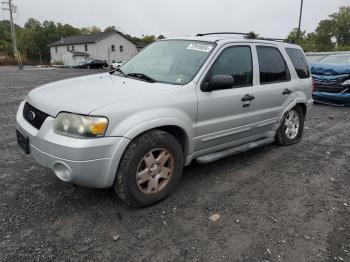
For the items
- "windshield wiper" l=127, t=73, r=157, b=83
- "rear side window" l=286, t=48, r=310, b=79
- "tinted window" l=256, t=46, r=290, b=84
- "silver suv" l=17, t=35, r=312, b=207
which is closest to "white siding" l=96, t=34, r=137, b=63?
"rear side window" l=286, t=48, r=310, b=79

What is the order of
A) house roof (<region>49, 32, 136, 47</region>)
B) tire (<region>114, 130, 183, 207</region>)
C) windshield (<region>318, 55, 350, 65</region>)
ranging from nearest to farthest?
tire (<region>114, 130, 183, 207</region>) → windshield (<region>318, 55, 350, 65</region>) → house roof (<region>49, 32, 136, 47</region>)

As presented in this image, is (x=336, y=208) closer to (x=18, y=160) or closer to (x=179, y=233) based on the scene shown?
(x=179, y=233)

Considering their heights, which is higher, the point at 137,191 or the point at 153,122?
the point at 153,122

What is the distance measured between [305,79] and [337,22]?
70897 millimetres

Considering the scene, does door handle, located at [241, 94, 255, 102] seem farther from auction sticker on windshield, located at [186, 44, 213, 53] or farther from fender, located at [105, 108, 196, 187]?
fender, located at [105, 108, 196, 187]

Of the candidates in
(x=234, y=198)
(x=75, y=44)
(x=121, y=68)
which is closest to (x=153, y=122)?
(x=234, y=198)

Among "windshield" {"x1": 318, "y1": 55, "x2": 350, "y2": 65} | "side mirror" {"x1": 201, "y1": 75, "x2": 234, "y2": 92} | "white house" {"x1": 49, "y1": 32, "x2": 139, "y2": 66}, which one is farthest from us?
"white house" {"x1": 49, "y1": 32, "x2": 139, "y2": 66}

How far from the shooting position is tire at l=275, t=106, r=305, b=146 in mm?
5428

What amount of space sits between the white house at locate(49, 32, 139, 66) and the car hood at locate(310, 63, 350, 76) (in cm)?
4856

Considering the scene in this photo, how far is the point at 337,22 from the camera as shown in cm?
6569

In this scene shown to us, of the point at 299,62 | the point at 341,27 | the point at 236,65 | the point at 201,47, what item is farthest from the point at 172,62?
the point at 341,27

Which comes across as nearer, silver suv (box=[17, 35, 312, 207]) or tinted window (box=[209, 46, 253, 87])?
silver suv (box=[17, 35, 312, 207])

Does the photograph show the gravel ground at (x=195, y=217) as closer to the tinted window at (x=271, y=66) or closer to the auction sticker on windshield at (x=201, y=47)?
the tinted window at (x=271, y=66)

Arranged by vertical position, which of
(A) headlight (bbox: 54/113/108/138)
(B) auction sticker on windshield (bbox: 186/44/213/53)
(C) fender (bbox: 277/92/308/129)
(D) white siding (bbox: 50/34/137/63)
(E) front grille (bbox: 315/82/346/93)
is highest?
(D) white siding (bbox: 50/34/137/63)
